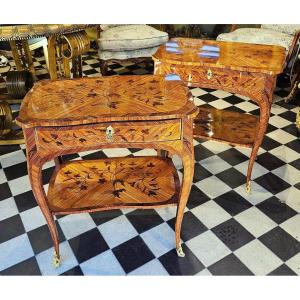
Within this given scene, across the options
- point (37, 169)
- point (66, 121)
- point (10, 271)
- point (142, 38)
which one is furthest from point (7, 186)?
point (142, 38)

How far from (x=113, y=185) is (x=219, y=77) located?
1056 mm

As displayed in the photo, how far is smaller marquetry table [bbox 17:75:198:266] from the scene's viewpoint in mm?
1639

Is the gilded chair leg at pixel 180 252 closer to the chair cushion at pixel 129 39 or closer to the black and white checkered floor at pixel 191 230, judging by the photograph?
the black and white checkered floor at pixel 191 230

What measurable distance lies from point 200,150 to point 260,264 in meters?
1.35

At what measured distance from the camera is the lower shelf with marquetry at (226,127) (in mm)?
2641

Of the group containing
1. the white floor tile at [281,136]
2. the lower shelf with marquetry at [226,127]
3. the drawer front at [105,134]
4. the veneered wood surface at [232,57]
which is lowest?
the white floor tile at [281,136]

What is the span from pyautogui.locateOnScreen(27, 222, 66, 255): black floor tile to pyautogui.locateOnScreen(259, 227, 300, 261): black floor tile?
141 cm

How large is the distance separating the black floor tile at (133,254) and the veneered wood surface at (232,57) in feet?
4.25

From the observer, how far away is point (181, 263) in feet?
6.95

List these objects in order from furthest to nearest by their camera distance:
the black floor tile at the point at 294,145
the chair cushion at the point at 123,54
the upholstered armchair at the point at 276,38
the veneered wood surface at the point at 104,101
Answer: the chair cushion at the point at 123,54
the upholstered armchair at the point at 276,38
the black floor tile at the point at 294,145
the veneered wood surface at the point at 104,101

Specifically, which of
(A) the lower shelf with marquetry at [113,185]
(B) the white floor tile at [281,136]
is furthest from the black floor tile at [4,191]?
(B) the white floor tile at [281,136]

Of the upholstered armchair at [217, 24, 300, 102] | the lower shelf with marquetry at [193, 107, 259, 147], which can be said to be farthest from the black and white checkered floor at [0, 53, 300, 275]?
the upholstered armchair at [217, 24, 300, 102]

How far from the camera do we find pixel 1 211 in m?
2.51
